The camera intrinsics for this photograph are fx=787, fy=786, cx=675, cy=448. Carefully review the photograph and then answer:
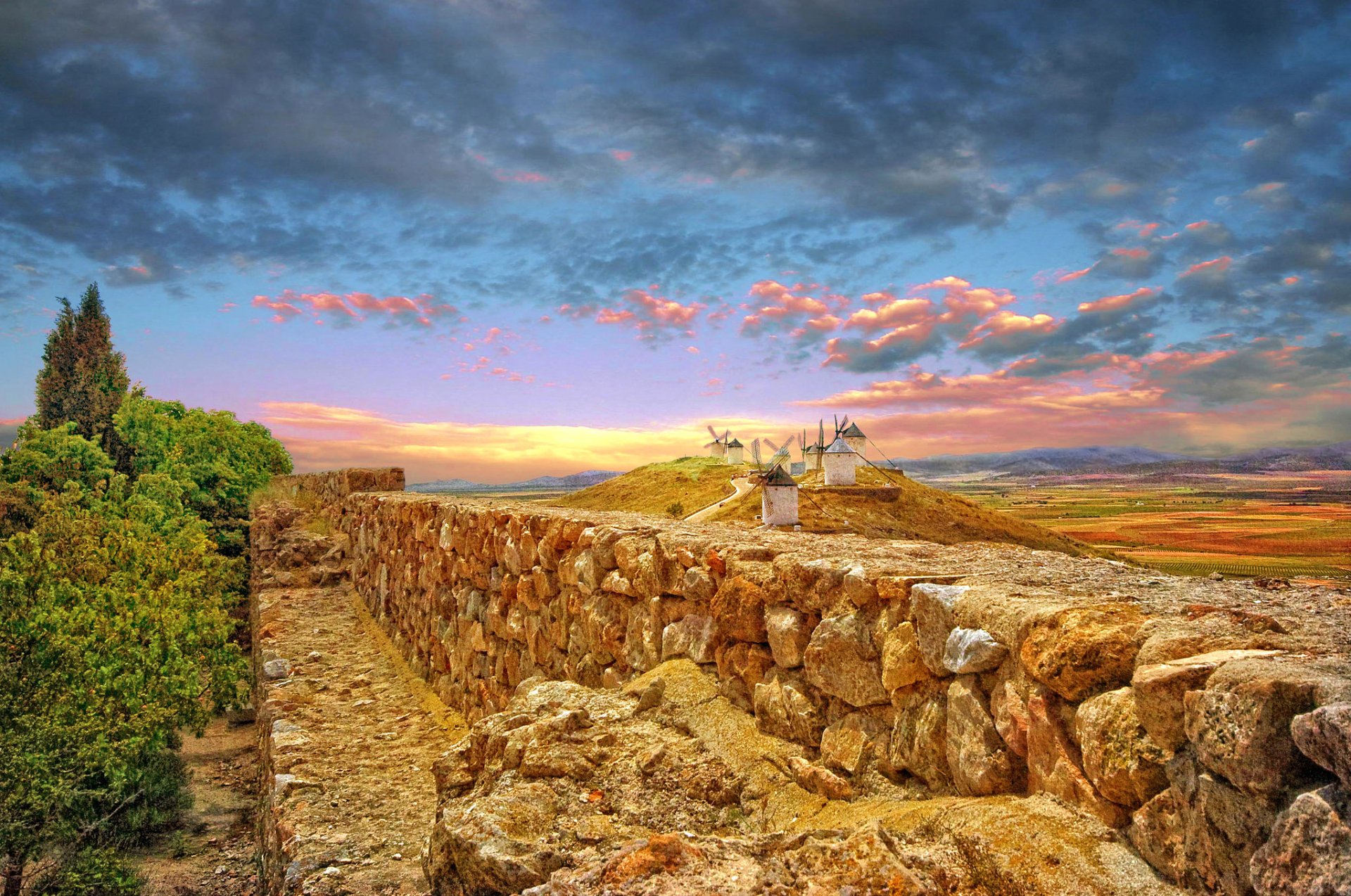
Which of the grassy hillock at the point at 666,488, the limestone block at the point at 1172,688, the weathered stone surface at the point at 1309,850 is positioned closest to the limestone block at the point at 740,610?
the limestone block at the point at 1172,688

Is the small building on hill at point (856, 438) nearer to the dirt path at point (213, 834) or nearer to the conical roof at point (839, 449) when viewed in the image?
the conical roof at point (839, 449)

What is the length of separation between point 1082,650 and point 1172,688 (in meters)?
0.31

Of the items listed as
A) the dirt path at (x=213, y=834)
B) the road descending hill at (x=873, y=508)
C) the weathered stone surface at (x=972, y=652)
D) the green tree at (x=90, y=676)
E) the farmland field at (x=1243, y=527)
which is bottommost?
the dirt path at (x=213, y=834)

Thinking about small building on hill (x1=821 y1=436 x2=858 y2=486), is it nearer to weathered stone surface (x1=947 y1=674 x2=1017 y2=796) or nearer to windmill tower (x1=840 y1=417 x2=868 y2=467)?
windmill tower (x1=840 y1=417 x2=868 y2=467)

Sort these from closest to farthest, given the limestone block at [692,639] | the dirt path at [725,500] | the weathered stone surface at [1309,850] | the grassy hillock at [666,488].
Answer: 1. the weathered stone surface at [1309,850]
2. the limestone block at [692,639]
3. the dirt path at [725,500]
4. the grassy hillock at [666,488]

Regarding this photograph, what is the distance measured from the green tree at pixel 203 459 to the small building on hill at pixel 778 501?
1797cm

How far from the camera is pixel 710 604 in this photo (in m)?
4.46

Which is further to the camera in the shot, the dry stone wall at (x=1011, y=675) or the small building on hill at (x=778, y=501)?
the small building on hill at (x=778, y=501)

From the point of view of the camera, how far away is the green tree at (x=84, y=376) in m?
32.7

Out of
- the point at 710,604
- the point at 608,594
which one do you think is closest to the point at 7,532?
the point at 608,594

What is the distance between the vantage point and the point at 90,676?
11758 millimetres

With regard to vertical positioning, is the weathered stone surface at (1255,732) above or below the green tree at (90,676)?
above

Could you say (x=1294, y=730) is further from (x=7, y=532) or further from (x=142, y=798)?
(x=7, y=532)

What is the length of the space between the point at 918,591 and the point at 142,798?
12692mm
